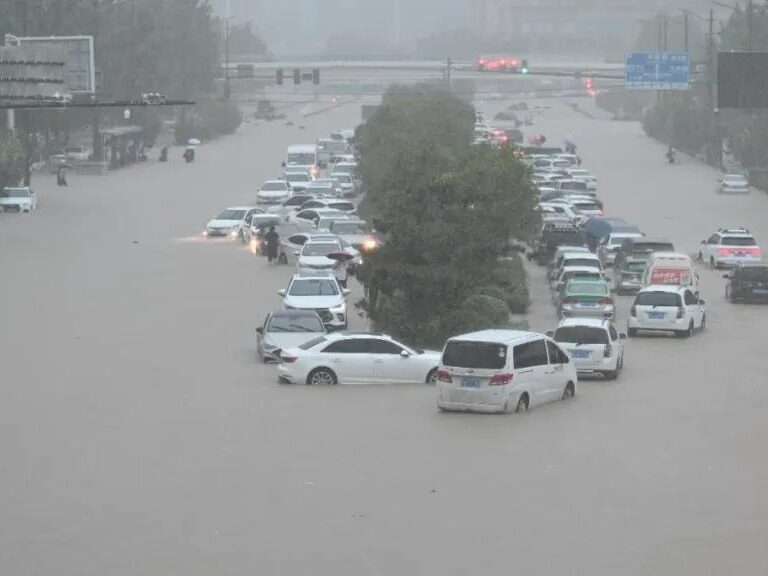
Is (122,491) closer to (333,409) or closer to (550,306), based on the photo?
(333,409)

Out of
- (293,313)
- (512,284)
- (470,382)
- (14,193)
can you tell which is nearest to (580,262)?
(512,284)

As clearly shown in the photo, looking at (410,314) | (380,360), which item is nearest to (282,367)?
(380,360)

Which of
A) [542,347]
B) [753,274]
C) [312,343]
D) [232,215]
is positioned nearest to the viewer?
[542,347]

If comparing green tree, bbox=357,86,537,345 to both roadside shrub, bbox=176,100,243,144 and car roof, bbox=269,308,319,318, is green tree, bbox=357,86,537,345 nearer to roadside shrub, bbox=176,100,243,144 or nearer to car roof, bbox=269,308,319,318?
car roof, bbox=269,308,319,318

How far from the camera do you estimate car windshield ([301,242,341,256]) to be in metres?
50.5

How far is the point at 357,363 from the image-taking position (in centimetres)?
3152

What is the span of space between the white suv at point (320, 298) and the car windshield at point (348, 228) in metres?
15.9

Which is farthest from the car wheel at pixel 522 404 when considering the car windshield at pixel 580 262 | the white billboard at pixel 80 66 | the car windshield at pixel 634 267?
the white billboard at pixel 80 66

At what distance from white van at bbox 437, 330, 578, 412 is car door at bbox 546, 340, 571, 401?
1.67 ft

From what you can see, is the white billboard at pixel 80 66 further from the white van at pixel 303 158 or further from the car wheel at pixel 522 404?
the white van at pixel 303 158

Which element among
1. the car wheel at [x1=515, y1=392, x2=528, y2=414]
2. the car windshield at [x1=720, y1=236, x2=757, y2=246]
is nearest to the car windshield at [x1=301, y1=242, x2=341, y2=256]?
the car windshield at [x1=720, y1=236, x2=757, y2=246]

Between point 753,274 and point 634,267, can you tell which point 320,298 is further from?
point 634,267

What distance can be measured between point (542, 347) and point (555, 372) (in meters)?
0.54

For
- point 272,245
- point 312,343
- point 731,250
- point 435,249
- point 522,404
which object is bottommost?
point 731,250
